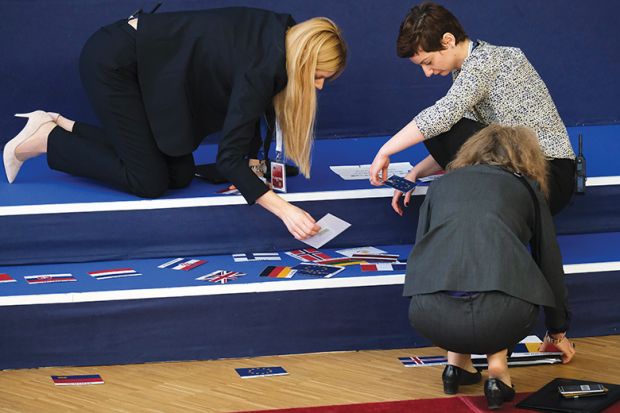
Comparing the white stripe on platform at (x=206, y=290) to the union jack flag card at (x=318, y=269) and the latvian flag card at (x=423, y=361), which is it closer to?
the union jack flag card at (x=318, y=269)

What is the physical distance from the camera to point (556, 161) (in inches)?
155

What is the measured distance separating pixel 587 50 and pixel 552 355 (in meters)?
2.33

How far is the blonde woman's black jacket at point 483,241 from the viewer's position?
320cm

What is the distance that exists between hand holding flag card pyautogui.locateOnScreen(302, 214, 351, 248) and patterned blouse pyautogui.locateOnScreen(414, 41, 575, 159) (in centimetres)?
58

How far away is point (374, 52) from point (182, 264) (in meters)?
1.82

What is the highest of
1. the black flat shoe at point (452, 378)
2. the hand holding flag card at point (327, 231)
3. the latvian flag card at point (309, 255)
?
the hand holding flag card at point (327, 231)

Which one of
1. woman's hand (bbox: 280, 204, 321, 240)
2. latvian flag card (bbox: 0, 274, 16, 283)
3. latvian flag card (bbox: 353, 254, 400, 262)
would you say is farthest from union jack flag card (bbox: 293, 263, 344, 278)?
latvian flag card (bbox: 0, 274, 16, 283)

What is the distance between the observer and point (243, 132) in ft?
12.2

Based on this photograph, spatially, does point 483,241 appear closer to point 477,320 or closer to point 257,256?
point 477,320

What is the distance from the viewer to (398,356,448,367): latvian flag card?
148 inches

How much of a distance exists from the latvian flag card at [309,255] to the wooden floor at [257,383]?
1.38 ft

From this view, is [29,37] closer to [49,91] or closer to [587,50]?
[49,91]

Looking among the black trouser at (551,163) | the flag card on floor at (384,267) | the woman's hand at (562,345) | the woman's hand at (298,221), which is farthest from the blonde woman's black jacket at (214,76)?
the woman's hand at (562,345)

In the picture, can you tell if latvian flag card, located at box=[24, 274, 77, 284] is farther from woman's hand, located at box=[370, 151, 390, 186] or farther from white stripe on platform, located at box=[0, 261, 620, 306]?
woman's hand, located at box=[370, 151, 390, 186]
